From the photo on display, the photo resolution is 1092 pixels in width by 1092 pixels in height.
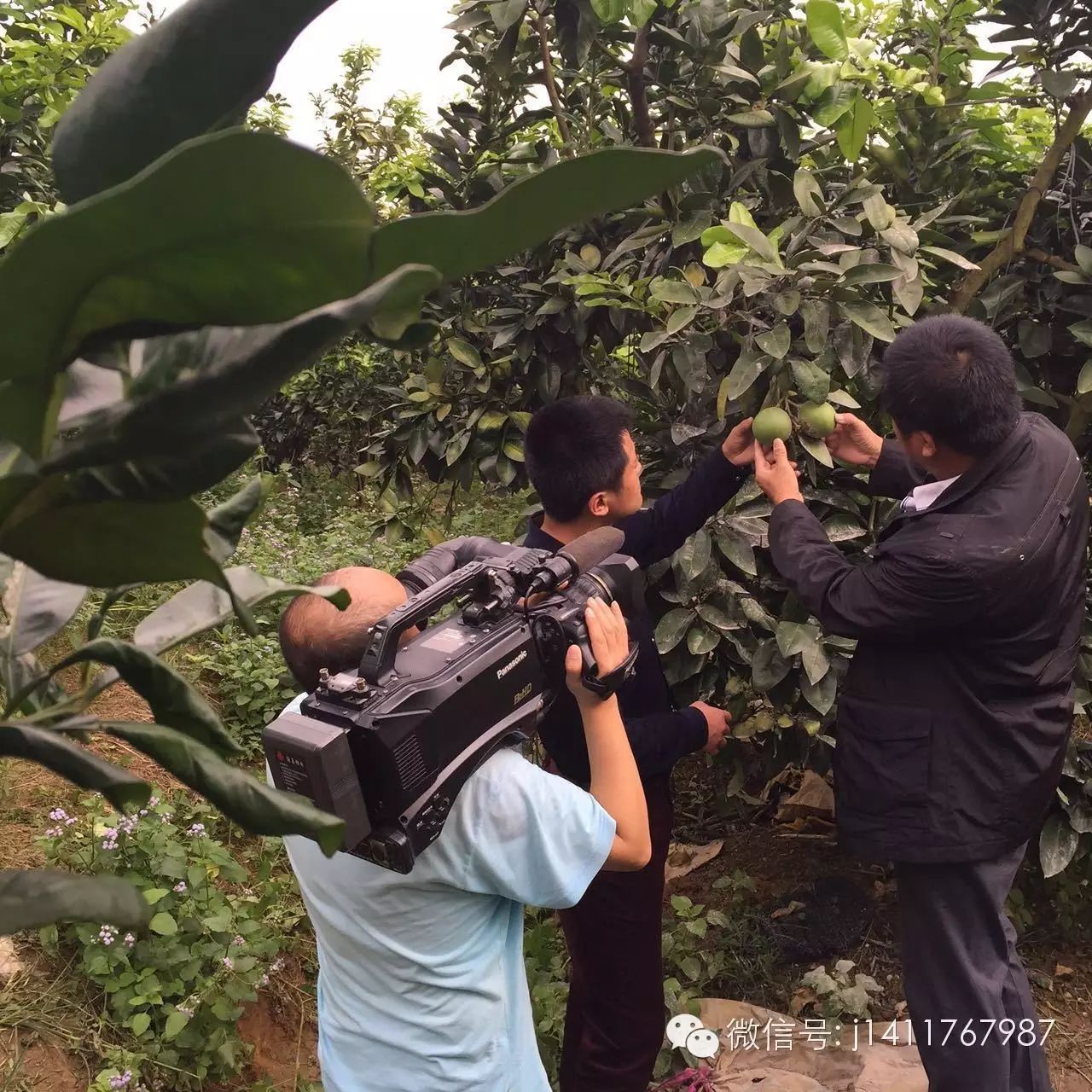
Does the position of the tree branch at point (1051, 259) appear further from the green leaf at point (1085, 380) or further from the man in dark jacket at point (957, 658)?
the man in dark jacket at point (957, 658)

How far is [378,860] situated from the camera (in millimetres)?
1005

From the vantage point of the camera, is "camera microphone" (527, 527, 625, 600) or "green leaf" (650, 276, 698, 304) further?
"green leaf" (650, 276, 698, 304)

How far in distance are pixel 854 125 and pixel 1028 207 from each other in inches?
19.0

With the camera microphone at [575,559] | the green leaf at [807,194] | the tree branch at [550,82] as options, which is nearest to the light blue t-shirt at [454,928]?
the camera microphone at [575,559]

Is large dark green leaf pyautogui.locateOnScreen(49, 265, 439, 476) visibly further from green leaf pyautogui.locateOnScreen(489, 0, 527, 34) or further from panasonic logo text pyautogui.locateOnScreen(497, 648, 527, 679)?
green leaf pyautogui.locateOnScreen(489, 0, 527, 34)

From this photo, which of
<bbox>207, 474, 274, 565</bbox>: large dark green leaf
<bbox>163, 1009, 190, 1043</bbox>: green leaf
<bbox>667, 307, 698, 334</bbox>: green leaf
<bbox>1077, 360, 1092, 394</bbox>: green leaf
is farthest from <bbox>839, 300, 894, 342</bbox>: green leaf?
<bbox>163, 1009, 190, 1043</bbox>: green leaf

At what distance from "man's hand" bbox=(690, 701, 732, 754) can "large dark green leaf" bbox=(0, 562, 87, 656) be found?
1.40 metres

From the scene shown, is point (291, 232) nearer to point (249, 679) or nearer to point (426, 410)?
point (426, 410)

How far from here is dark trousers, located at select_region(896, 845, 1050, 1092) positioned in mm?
1666

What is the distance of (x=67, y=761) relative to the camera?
1.15 ft

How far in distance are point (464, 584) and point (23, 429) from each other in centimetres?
84

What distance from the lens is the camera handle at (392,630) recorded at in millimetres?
981

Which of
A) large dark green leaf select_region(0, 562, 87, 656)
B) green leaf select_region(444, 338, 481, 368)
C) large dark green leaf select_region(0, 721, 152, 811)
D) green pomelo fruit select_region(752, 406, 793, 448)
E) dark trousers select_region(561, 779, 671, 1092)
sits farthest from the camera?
green leaf select_region(444, 338, 481, 368)

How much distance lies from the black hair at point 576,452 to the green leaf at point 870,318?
0.41 meters
